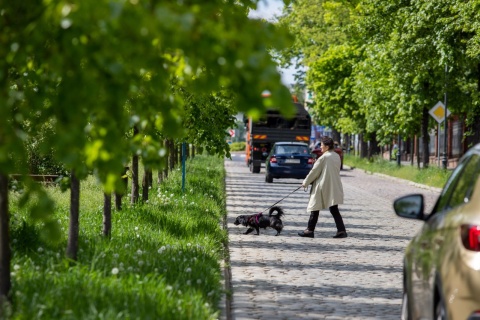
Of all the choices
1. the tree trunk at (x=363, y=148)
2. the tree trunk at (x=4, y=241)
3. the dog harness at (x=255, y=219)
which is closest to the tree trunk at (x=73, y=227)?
the tree trunk at (x=4, y=241)

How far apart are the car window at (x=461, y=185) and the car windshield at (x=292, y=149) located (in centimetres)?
3324

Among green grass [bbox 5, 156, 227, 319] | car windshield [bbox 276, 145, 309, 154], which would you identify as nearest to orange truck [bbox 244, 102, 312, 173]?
car windshield [bbox 276, 145, 309, 154]

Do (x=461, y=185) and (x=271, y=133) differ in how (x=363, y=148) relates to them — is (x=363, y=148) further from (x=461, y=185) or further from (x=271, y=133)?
(x=461, y=185)

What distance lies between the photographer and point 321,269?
44.3 ft

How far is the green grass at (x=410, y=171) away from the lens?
3853cm

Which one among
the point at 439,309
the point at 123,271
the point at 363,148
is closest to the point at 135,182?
the point at 123,271

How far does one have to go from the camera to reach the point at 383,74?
46.1m

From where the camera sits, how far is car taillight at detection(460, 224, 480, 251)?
18.9 ft

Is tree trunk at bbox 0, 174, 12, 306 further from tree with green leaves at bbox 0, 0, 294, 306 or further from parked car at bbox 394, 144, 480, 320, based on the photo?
parked car at bbox 394, 144, 480, 320

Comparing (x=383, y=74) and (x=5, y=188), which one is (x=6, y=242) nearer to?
(x=5, y=188)

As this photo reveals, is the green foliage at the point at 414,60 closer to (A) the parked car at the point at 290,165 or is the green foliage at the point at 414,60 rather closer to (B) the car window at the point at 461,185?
(A) the parked car at the point at 290,165

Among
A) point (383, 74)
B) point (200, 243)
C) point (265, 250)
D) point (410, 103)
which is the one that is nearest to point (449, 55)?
point (410, 103)

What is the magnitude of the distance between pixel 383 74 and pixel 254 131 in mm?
8994

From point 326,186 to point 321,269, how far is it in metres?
4.81
